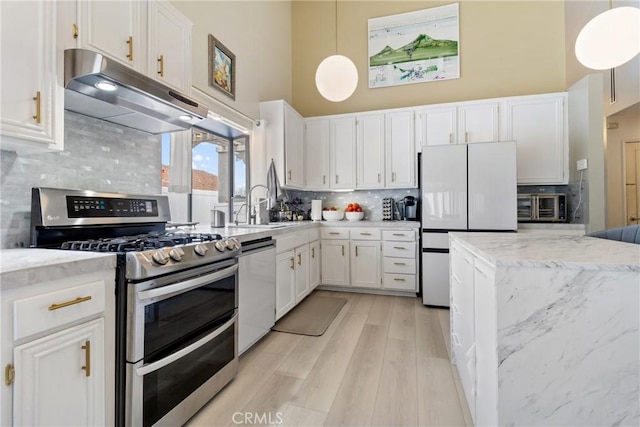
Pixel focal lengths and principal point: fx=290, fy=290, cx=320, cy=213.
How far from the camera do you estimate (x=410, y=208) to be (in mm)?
3943

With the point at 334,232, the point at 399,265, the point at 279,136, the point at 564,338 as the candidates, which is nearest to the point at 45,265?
the point at 564,338

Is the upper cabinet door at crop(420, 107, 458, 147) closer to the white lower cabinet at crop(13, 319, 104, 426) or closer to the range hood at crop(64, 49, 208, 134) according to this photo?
the range hood at crop(64, 49, 208, 134)

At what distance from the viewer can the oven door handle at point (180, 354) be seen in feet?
4.16

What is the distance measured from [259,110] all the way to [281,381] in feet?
10.1

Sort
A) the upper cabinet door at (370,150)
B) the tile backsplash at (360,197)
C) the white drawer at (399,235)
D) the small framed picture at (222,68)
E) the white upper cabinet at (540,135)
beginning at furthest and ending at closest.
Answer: the tile backsplash at (360,197) → the upper cabinet door at (370,150) → the white drawer at (399,235) → the white upper cabinet at (540,135) → the small framed picture at (222,68)

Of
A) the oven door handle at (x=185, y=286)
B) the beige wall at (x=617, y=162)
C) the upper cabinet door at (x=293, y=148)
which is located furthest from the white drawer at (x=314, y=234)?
the beige wall at (x=617, y=162)

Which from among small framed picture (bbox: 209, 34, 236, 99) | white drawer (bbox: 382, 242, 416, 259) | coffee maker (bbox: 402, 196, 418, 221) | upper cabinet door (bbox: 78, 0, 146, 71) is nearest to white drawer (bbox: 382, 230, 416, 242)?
white drawer (bbox: 382, 242, 416, 259)

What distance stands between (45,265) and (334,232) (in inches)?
122

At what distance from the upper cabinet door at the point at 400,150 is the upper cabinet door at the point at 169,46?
2693 millimetres

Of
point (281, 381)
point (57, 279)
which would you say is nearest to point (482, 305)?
point (281, 381)

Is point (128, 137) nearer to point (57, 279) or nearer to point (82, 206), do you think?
point (82, 206)

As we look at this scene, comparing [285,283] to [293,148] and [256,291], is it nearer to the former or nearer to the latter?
[256,291]

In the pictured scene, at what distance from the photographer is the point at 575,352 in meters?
0.98

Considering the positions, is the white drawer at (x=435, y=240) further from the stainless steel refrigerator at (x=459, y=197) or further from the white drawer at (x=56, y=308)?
the white drawer at (x=56, y=308)
